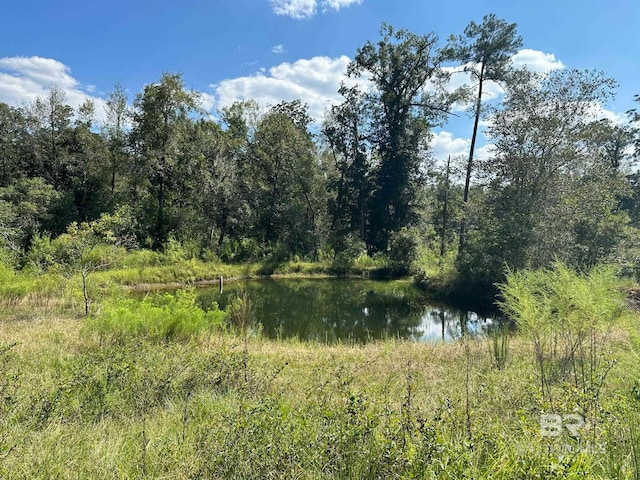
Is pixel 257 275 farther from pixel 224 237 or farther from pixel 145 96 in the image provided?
pixel 145 96

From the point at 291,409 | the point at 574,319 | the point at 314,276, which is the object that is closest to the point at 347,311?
the point at 314,276

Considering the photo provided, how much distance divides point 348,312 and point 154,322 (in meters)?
7.81

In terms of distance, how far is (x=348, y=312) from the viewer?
12.7m

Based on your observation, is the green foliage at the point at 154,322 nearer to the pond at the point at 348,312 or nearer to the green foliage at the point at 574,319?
the pond at the point at 348,312

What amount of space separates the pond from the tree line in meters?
2.65

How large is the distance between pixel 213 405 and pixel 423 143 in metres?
22.9

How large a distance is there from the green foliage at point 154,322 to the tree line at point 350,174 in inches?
283

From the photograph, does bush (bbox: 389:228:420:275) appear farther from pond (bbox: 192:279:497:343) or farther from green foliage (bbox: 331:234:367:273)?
green foliage (bbox: 331:234:367:273)

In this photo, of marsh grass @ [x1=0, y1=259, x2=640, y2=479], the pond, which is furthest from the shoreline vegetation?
the pond

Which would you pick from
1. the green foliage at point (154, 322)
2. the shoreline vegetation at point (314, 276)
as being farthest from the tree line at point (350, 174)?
the green foliage at point (154, 322)

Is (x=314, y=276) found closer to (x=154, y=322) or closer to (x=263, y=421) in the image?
(x=154, y=322)

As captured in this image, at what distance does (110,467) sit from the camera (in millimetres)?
2209

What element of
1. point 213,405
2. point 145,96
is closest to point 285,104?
point 145,96

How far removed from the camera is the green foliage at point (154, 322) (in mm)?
5464
